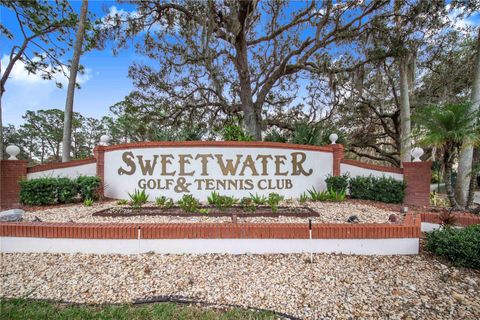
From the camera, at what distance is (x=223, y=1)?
996 centimetres

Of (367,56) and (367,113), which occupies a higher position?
(367,56)

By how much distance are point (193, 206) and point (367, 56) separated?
10035 mm

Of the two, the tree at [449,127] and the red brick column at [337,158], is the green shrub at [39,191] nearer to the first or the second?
the red brick column at [337,158]

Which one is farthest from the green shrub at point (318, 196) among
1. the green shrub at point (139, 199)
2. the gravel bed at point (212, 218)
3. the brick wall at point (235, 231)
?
the green shrub at point (139, 199)

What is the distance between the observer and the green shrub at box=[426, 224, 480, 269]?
2969mm

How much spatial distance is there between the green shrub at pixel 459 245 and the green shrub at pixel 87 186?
7078 mm

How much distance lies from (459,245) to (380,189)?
3600mm

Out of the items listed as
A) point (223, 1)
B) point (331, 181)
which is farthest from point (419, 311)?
point (223, 1)

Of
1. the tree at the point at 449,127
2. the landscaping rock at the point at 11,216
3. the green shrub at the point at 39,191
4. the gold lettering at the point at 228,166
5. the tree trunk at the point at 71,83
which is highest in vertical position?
the tree trunk at the point at 71,83

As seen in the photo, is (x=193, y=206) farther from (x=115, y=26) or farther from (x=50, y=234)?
(x=115, y=26)

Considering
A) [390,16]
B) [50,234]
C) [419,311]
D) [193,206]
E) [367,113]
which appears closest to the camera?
[419,311]

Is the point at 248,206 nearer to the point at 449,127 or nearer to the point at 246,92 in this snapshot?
the point at 449,127

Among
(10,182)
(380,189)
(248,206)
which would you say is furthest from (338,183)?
(10,182)

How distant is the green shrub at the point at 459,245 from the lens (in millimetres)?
2969
